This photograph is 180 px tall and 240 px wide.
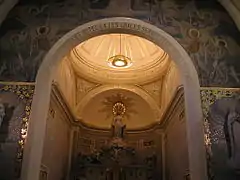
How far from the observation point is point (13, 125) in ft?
21.4

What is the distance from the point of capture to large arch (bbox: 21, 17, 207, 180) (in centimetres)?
624

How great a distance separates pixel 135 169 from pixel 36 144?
19.8 ft

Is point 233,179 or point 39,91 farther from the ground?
point 39,91

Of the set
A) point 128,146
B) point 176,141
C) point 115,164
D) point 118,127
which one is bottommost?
point 115,164

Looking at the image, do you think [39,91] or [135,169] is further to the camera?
[135,169]

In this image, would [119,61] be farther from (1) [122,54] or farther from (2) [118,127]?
(2) [118,127]

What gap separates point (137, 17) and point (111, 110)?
5933 mm

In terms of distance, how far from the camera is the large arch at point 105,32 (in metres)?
6.24

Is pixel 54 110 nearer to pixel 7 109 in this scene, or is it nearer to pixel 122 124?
pixel 7 109

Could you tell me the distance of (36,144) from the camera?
250 inches

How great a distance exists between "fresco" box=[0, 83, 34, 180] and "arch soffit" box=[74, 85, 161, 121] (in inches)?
210

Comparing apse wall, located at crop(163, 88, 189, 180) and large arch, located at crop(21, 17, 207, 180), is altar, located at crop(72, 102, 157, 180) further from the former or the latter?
large arch, located at crop(21, 17, 207, 180)

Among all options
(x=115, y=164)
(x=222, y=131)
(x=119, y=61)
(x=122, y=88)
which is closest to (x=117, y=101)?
(x=122, y=88)

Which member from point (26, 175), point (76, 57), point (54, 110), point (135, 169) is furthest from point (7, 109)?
point (135, 169)
